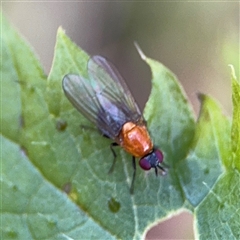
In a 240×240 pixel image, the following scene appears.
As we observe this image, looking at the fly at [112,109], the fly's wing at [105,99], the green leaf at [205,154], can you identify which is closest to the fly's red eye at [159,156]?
the fly at [112,109]

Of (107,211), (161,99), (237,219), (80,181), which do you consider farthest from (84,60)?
(237,219)

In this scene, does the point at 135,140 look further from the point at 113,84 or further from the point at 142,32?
the point at 142,32

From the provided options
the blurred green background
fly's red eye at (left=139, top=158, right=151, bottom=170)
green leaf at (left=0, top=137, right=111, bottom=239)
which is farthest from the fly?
the blurred green background

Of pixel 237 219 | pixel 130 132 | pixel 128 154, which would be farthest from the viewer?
pixel 130 132

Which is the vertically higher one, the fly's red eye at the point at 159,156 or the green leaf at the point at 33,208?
the green leaf at the point at 33,208

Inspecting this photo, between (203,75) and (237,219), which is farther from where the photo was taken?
(203,75)

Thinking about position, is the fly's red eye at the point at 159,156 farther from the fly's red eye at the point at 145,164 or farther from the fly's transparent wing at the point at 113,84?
the fly's transparent wing at the point at 113,84

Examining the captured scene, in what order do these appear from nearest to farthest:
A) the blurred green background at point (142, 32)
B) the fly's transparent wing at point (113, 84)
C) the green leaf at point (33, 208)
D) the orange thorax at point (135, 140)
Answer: the green leaf at point (33, 208), the orange thorax at point (135, 140), the fly's transparent wing at point (113, 84), the blurred green background at point (142, 32)

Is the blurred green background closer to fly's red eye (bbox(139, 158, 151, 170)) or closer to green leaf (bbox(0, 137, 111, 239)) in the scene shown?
fly's red eye (bbox(139, 158, 151, 170))

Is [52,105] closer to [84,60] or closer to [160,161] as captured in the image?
[84,60]
